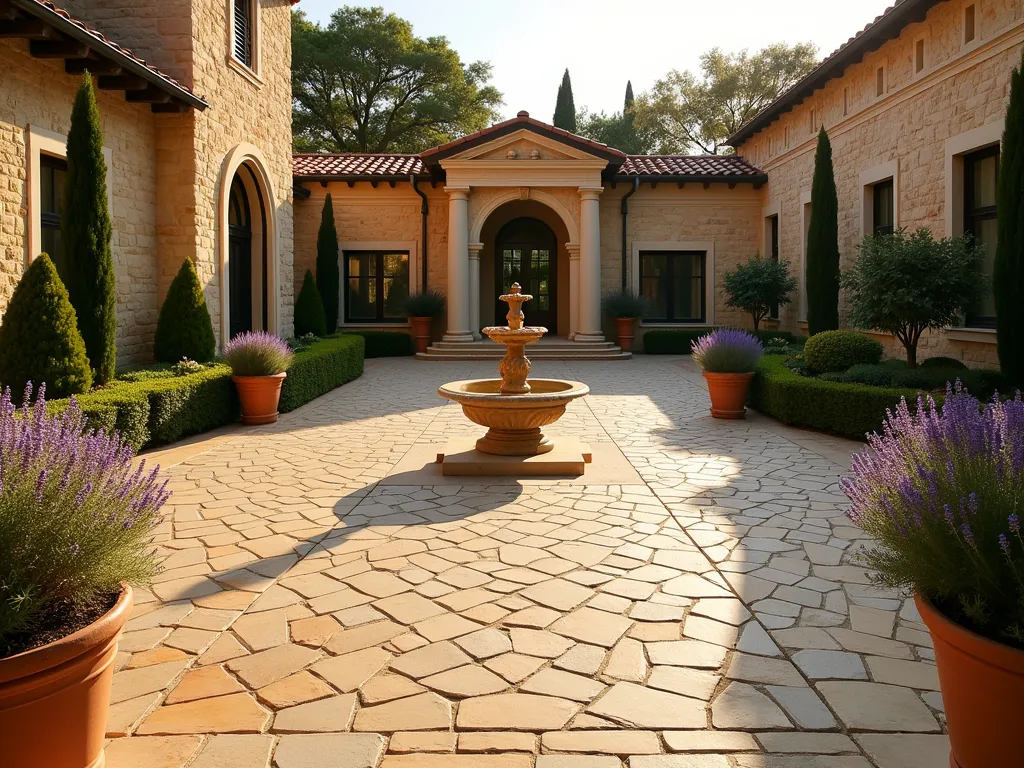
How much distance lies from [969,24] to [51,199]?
12.1 m

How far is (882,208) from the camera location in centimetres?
1323

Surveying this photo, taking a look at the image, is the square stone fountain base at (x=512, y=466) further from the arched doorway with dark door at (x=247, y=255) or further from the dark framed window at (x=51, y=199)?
the arched doorway with dark door at (x=247, y=255)

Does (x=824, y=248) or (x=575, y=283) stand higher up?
(x=824, y=248)

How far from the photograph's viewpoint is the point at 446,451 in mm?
7230

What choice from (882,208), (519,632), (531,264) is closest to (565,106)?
(531,264)

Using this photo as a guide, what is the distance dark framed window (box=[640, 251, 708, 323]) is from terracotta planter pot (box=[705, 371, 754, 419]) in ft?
34.3

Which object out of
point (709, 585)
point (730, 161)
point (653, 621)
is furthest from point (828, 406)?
point (730, 161)

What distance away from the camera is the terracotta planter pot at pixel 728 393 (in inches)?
384

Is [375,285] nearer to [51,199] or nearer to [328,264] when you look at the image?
[328,264]

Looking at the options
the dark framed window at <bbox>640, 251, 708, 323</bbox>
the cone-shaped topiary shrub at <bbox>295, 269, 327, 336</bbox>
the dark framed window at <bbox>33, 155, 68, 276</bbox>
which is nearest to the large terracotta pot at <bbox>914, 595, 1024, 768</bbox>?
the dark framed window at <bbox>33, 155, 68, 276</bbox>

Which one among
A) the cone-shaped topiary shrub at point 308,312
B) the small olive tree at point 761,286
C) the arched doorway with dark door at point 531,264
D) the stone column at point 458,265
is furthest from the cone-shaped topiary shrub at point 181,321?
the small olive tree at point 761,286

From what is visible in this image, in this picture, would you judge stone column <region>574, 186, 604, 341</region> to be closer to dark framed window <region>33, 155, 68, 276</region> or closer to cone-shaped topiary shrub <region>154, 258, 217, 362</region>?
cone-shaped topiary shrub <region>154, 258, 217, 362</region>

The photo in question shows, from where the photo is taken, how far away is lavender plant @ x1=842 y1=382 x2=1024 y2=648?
2156 millimetres

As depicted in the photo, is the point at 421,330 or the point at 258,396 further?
the point at 421,330
